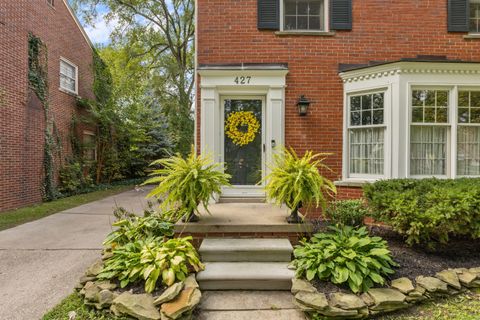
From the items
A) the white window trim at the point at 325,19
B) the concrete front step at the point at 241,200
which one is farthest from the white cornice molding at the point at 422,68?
the concrete front step at the point at 241,200

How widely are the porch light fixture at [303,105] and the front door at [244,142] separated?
0.75 m

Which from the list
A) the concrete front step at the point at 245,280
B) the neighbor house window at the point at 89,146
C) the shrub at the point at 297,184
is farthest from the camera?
the neighbor house window at the point at 89,146

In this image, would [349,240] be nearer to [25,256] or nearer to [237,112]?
[237,112]

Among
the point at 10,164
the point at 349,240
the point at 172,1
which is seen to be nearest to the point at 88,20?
the point at 172,1

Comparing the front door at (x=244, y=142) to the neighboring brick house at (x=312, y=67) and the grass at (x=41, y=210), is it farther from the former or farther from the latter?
the grass at (x=41, y=210)

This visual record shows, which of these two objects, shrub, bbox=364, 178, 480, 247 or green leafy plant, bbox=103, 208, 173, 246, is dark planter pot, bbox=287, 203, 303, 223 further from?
green leafy plant, bbox=103, 208, 173, 246

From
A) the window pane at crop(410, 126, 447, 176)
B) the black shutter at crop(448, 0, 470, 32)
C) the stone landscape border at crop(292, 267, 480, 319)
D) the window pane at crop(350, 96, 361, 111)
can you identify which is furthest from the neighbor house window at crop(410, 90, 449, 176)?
the stone landscape border at crop(292, 267, 480, 319)

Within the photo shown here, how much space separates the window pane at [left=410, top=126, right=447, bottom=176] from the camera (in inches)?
204

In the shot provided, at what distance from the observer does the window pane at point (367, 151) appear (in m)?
5.29

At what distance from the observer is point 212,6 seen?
18.4ft

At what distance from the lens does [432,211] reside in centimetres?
342

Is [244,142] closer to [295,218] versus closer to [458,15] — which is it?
[295,218]

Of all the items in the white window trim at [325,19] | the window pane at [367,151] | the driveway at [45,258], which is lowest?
the driveway at [45,258]

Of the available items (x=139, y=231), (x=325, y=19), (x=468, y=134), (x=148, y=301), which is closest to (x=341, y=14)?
(x=325, y=19)
